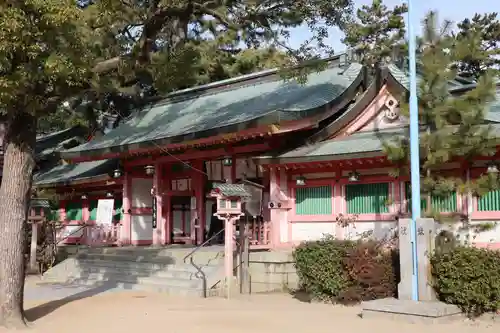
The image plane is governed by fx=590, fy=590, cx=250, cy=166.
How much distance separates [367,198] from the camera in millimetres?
14633

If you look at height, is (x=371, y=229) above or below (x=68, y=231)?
above

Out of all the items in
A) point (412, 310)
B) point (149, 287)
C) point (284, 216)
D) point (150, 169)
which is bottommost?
point (149, 287)

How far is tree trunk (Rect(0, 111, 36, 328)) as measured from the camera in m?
10.1

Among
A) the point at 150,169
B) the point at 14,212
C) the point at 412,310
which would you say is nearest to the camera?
the point at 412,310

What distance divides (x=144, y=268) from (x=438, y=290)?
834cm

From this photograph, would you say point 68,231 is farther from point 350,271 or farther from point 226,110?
point 350,271

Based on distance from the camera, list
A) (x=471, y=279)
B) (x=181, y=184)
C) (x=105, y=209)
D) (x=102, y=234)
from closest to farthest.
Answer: (x=471, y=279) → (x=105, y=209) → (x=181, y=184) → (x=102, y=234)

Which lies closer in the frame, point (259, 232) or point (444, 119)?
point (444, 119)

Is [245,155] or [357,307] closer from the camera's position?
[357,307]

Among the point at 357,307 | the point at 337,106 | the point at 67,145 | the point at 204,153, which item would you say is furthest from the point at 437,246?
the point at 67,145

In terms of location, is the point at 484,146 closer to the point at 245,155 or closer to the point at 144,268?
the point at 245,155

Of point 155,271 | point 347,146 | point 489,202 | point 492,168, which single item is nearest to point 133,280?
point 155,271

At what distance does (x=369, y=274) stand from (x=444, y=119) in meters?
3.37

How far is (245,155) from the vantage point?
17.4m
